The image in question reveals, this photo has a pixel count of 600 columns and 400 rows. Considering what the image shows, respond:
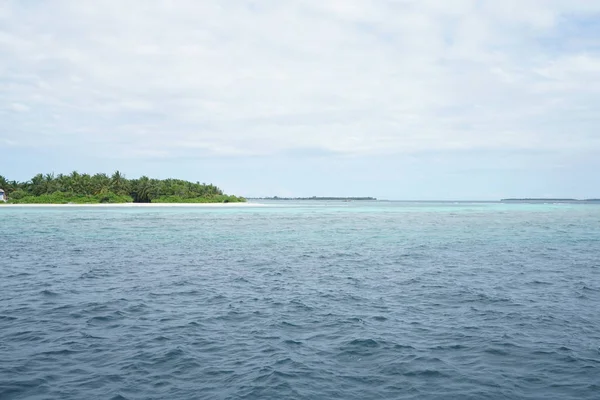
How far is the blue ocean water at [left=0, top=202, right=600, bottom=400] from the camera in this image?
10352 mm

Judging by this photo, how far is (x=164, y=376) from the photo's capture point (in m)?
10.7

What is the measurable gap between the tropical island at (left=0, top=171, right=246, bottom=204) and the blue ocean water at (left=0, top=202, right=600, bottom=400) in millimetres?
121924

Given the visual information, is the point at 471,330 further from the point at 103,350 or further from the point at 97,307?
the point at 97,307

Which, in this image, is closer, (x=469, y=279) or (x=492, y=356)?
(x=492, y=356)

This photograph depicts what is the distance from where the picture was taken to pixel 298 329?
14453mm

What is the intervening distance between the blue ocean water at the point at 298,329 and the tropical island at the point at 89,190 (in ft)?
400

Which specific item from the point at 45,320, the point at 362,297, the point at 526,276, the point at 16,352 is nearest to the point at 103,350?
the point at 16,352

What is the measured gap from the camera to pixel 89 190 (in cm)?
14375

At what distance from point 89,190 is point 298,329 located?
146 meters

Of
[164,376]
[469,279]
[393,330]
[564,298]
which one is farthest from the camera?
[469,279]

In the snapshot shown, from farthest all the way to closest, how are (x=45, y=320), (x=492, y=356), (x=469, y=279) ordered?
1. (x=469, y=279)
2. (x=45, y=320)
3. (x=492, y=356)

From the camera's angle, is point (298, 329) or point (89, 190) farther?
point (89, 190)

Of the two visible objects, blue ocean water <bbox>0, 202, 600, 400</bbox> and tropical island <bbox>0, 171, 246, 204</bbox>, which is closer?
blue ocean water <bbox>0, 202, 600, 400</bbox>

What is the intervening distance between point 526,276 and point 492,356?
14148mm
